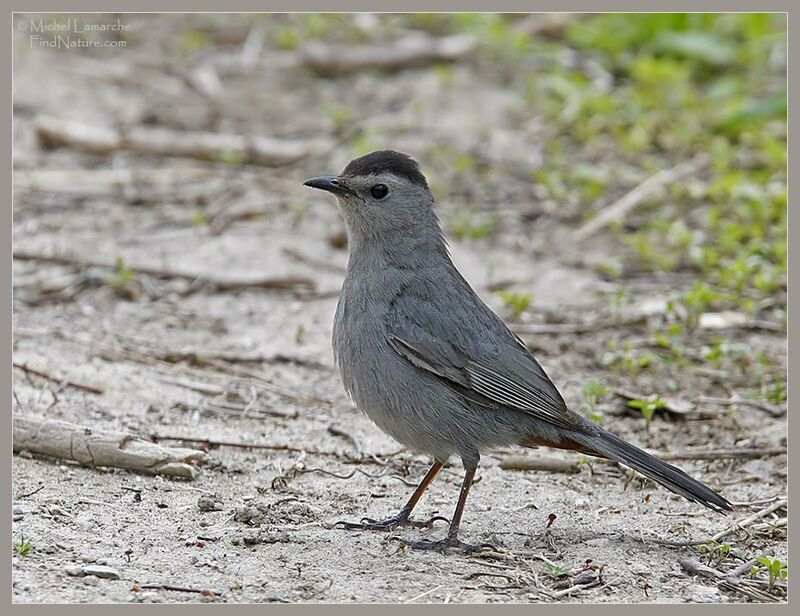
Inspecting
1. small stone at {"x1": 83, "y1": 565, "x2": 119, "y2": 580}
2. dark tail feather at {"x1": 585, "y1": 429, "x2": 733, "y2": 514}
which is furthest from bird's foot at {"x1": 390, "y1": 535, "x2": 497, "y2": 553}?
small stone at {"x1": 83, "y1": 565, "x2": 119, "y2": 580}

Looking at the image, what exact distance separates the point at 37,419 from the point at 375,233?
1952mm

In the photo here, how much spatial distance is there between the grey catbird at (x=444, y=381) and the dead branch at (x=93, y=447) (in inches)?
39.2

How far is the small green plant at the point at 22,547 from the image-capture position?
476 cm

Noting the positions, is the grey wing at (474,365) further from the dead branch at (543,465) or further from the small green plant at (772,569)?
the small green plant at (772,569)

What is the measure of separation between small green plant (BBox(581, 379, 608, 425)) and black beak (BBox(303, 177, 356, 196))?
188 centimetres

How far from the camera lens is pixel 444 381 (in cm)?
563

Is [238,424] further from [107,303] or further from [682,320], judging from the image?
[682,320]

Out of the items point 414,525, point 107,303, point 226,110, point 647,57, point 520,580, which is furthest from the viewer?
point 647,57

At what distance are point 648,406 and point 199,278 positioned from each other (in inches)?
137

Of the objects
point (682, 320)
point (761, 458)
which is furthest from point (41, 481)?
point (682, 320)

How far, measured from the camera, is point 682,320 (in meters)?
8.16

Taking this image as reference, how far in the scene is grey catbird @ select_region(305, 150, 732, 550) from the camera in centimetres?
554

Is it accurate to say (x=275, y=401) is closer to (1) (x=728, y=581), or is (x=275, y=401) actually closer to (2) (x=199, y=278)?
(2) (x=199, y=278)

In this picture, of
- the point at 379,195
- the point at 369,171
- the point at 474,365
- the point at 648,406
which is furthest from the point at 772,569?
the point at 369,171
